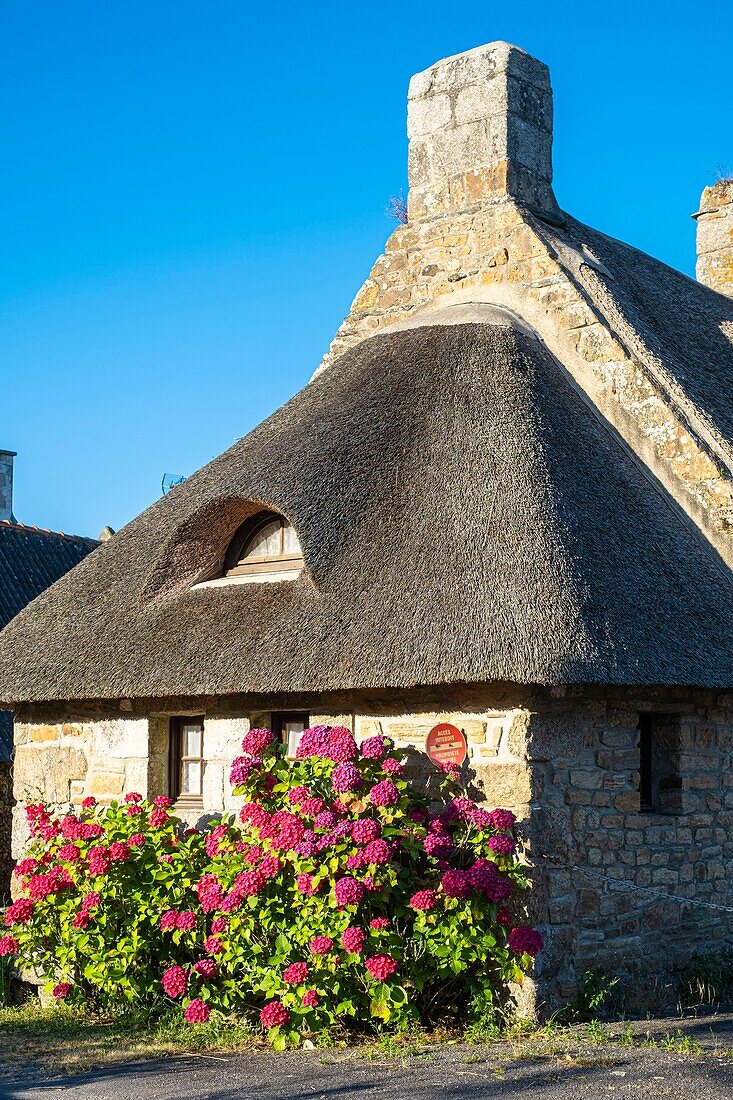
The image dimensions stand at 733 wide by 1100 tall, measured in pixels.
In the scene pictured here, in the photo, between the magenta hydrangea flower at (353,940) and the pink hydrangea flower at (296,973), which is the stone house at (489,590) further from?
the pink hydrangea flower at (296,973)

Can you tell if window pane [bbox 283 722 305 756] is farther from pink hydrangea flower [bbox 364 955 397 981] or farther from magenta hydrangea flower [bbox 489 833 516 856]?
pink hydrangea flower [bbox 364 955 397 981]

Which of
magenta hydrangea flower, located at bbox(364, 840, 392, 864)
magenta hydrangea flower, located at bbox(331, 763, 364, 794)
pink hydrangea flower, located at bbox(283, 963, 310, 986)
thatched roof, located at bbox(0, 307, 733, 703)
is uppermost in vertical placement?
thatched roof, located at bbox(0, 307, 733, 703)

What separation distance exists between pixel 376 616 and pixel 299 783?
43.4 inches

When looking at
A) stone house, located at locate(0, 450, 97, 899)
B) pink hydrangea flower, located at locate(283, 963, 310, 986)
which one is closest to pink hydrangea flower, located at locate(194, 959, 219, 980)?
pink hydrangea flower, located at locate(283, 963, 310, 986)

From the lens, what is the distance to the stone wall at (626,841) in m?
7.46

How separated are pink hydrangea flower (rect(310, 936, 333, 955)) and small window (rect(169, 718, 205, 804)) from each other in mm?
2314

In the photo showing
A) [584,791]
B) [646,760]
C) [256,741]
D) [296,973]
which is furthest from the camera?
[646,760]

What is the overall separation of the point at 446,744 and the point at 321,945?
4.76ft

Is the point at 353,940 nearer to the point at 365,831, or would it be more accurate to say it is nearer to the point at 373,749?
the point at 365,831

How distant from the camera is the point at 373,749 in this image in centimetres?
744

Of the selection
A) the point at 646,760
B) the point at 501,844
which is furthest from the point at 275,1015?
the point at 646,760

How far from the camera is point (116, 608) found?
9.45m

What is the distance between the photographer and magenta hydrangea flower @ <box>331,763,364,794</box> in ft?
23.9

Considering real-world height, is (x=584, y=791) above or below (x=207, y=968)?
above
